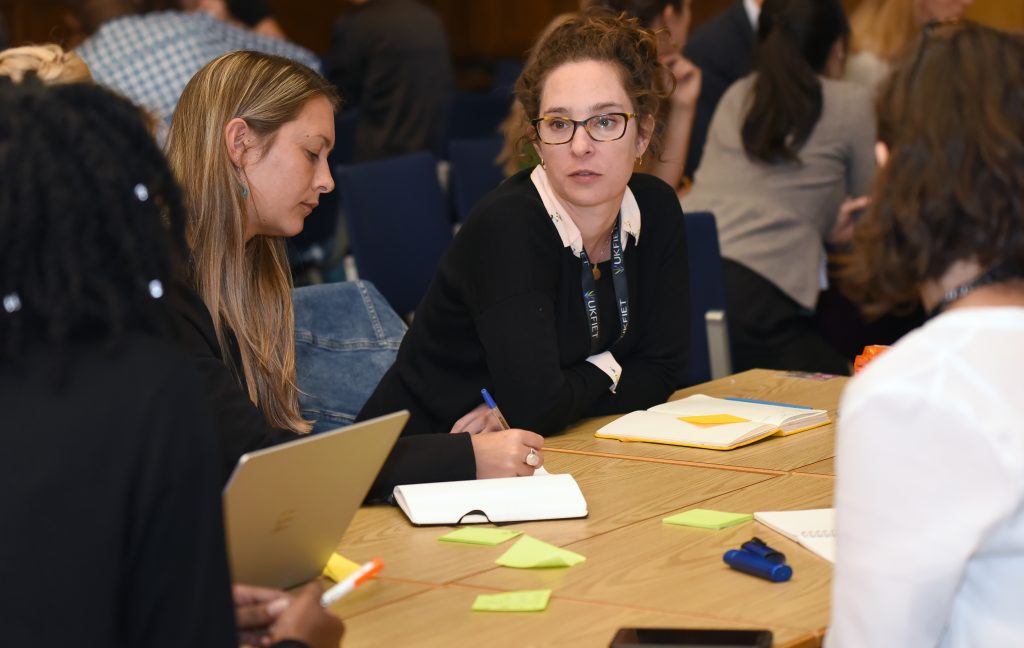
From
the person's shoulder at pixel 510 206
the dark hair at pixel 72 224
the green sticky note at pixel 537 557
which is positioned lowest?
the green sticky note at pixel 537 557

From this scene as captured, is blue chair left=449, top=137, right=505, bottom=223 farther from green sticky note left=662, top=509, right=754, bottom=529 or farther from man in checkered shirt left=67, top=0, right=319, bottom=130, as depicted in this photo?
green sticky note left=662, top=509, right=754, bottom=529

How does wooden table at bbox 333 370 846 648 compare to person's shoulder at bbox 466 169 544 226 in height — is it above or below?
below

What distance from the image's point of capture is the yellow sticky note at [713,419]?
2428mm

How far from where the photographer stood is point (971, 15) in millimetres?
7277

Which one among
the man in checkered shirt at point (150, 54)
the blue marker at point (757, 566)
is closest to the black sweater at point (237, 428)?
the blue marker at point (757, 566)

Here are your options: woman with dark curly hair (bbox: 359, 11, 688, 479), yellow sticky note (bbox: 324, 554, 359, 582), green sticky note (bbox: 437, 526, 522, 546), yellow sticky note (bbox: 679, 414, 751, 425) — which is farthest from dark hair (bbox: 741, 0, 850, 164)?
yellow sticky note (bbox: 324, 554, 359, 582)

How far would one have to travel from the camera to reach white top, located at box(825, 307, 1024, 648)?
121 centimetres

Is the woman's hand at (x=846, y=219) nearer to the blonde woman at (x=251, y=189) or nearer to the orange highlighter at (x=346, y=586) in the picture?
the blonde woman at (x=251, y=189)

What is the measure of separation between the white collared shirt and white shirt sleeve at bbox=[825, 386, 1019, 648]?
1.29 metres

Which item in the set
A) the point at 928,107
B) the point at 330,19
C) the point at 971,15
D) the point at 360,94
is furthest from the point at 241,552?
the point at 330,19

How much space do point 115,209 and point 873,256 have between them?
772 mm

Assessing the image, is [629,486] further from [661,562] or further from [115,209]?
[115,209]

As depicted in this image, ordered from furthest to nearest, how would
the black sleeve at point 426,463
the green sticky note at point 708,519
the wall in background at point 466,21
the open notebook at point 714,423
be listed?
the wall in background at point 466,21, the open notebook at point 714,423, the black sleeve at point 426,463, the green sticky note at point 708,519

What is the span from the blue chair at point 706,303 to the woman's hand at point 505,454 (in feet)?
4.20
